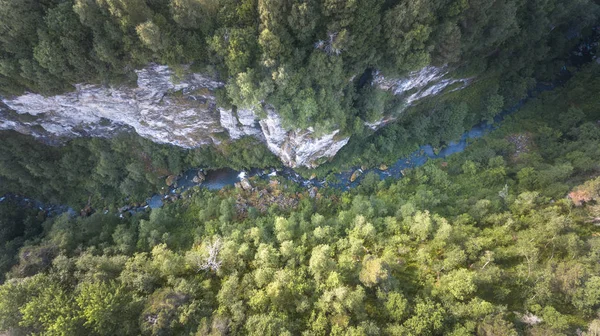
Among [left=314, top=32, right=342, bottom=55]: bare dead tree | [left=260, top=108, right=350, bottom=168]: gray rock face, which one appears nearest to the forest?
[left=314, top=32, right=342, bottom=55]: bare dead tree

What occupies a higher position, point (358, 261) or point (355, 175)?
point (355, 175)

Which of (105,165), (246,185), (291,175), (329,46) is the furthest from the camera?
(291,175)

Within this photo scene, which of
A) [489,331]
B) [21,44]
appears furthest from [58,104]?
[489,331]

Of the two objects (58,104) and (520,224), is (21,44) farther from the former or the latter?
(520,224)

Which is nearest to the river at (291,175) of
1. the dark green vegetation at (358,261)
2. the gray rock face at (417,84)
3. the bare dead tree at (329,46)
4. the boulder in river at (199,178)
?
the boulder in river at (199,178)

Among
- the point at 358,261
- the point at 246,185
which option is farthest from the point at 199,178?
the point at 358,261

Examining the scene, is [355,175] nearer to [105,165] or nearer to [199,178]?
[199,178]

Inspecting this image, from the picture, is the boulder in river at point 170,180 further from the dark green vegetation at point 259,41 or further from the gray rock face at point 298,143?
the dark green vegetation at point 259,41
